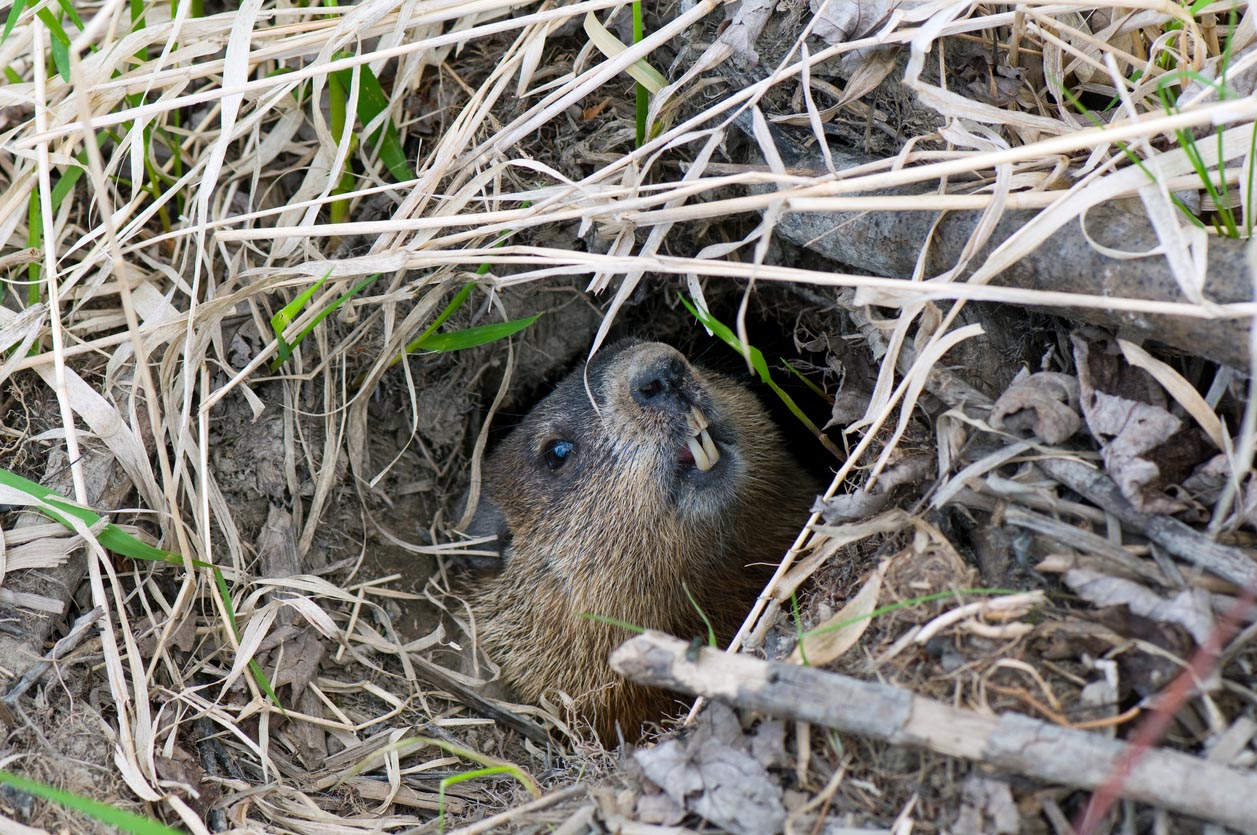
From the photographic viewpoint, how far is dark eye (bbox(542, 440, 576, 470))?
4.11 m

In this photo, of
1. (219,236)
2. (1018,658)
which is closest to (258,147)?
(219,236)

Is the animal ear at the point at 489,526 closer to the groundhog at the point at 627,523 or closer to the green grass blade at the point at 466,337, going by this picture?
the groundhog at the point at 627,523

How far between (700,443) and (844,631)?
1.44m

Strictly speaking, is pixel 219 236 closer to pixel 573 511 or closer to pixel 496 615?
pixel 573 511

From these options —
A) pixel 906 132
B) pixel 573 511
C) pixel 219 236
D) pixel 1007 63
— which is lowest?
pixel 573 511

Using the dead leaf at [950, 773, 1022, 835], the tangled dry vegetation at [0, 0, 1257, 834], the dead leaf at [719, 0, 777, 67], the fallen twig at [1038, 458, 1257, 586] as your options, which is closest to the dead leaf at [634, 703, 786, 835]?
the tangled dry vegetation at [0, 0, 1257, 834]

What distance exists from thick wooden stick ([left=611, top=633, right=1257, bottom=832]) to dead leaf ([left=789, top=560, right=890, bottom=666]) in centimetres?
18

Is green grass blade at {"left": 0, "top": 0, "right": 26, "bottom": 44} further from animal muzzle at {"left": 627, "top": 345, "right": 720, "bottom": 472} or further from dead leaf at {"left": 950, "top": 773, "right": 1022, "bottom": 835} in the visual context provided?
dead leaf at {"left": 950, "top": 773, "right": 1022, "bottom": 835}

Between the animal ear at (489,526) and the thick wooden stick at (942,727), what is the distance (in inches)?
87.1

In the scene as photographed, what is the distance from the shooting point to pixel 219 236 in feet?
10.7

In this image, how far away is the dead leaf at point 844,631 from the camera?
2.42 metres

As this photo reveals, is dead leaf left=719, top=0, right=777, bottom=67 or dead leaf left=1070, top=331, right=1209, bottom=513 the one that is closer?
dead leaf left=1070, top=331, right=1209, bottom=513

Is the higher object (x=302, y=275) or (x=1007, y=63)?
(x=1007, y=63)

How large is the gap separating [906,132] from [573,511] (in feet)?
6.16
